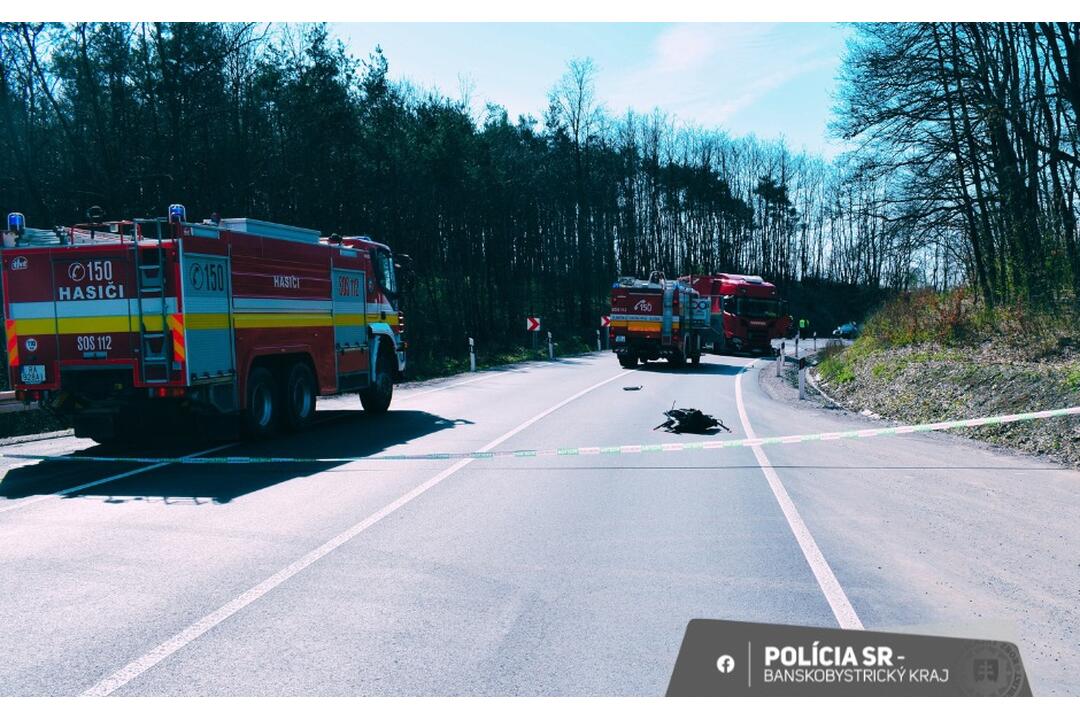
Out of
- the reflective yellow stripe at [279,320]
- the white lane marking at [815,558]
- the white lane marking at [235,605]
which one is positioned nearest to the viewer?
the white lane marking at [235,605]

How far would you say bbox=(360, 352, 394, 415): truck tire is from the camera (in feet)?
53.3

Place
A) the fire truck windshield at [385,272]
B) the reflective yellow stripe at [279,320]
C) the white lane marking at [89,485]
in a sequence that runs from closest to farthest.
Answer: the white lane marking at [89,485] → the reflective yellow stripe at [279,320] → the fire truck windshield at [385,272]

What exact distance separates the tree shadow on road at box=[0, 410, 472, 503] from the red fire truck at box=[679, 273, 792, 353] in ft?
94.9

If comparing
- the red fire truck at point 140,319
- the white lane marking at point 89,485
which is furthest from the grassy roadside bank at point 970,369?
the white lane marking at point 89,485

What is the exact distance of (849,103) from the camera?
23609mm

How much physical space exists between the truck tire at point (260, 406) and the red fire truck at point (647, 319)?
1804 cm

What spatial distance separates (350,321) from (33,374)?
534 centimetres

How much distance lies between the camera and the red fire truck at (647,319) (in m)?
29.7

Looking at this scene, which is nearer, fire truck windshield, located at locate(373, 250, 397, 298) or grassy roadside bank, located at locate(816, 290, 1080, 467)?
grassy roadside bank, located at locate(816, 290, 1080, 467)

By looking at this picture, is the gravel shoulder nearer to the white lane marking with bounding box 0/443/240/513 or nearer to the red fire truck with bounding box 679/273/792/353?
the white lane marking with bounding box 0/443/240/513

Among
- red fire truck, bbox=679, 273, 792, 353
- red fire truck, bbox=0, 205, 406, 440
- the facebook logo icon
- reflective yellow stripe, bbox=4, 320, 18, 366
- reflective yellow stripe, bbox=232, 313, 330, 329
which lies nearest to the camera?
the facebook logo icon

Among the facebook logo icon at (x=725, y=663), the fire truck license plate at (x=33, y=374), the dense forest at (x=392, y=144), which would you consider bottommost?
the facebook logo icon at (x=725, y=663)

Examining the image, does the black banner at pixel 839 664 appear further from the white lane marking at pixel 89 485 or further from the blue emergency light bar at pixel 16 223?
the blue emergency light bar at pixel 16 223

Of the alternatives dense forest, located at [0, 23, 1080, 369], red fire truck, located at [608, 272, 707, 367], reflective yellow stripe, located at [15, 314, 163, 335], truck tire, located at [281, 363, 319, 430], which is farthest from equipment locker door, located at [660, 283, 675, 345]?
reflective yellow stripe, located at [15, 314, 163, 335]
